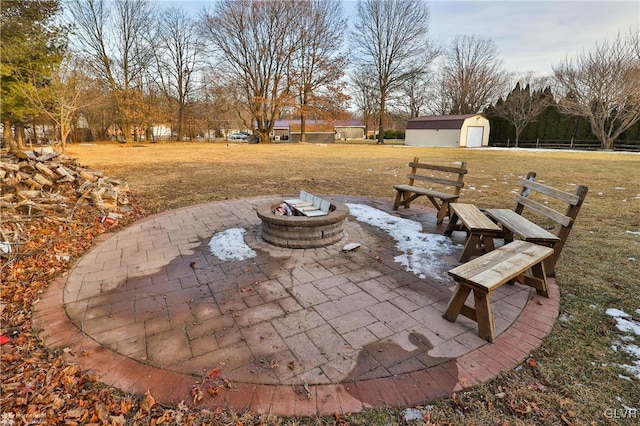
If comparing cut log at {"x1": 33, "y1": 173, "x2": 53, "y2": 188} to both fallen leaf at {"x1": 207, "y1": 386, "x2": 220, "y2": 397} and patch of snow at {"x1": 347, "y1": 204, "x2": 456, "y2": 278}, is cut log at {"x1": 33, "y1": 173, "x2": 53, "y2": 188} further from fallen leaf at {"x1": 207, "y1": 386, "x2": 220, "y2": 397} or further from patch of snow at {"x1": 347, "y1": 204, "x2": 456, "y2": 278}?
fallen leaf at {"x1": 207, "y1": 386, "x2": 220, "y2": 397}

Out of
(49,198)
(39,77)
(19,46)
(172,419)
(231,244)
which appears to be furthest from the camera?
(39,77)

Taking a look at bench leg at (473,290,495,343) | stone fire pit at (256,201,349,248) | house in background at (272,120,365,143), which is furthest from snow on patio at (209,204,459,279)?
house in background at (272,120,365,143)

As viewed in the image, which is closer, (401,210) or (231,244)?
(231,244)

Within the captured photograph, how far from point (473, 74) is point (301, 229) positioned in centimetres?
3991

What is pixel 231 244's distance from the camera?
13.1 ft

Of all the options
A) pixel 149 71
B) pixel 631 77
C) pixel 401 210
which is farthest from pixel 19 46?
pixel 631 77

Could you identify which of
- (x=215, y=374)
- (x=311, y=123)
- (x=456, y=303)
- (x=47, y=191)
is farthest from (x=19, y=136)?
(x=311, y=123)

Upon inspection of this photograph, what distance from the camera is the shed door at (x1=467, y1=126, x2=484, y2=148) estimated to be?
2955cm

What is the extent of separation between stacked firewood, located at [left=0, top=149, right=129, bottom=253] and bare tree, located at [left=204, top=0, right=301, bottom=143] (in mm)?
24236

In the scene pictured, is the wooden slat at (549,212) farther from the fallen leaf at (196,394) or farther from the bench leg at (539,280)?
the fallen leaf at (196,394)

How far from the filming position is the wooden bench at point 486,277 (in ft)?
7.24

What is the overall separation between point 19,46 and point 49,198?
11208 millimetres

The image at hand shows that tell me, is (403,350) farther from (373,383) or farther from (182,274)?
(182,274)

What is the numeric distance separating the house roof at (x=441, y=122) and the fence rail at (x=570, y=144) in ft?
20.3
